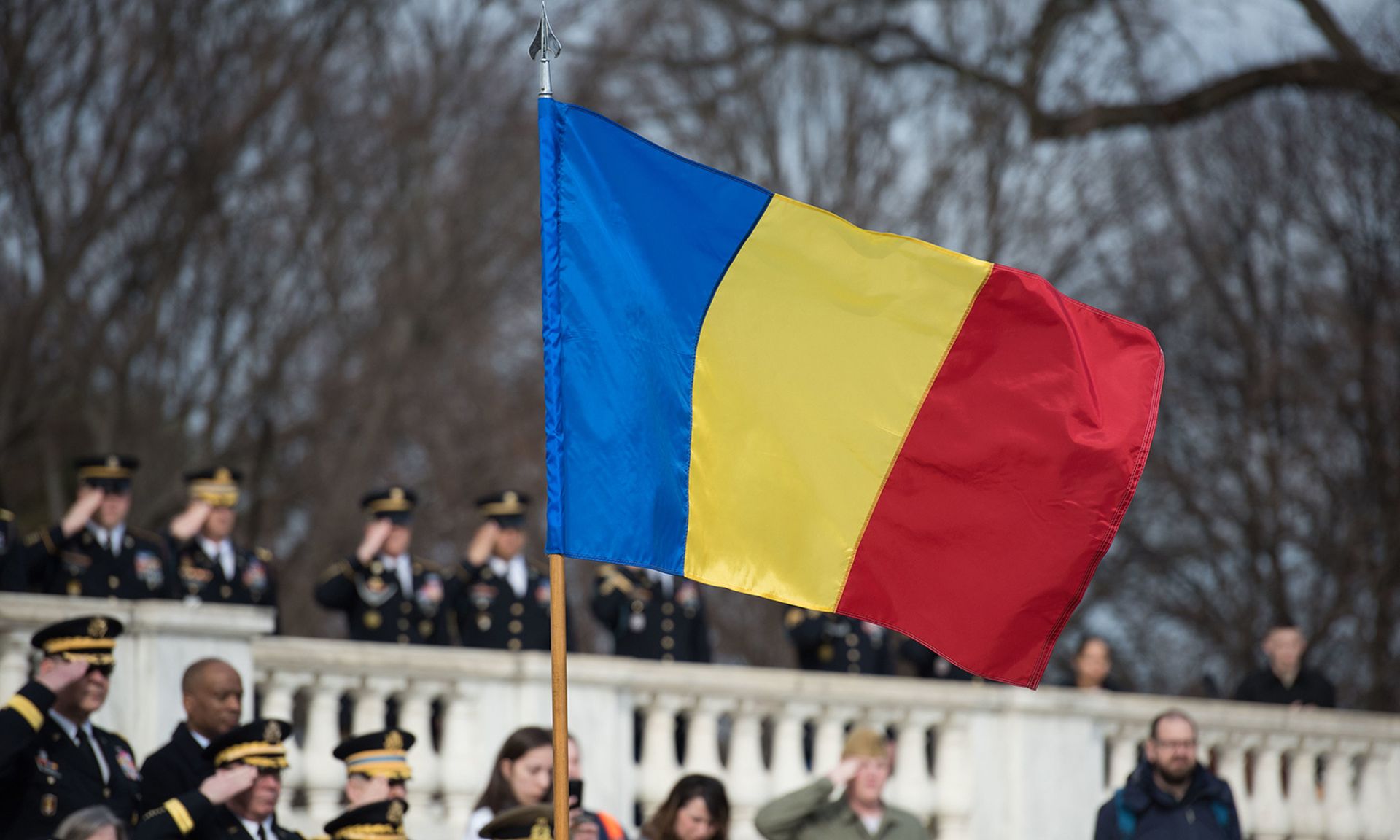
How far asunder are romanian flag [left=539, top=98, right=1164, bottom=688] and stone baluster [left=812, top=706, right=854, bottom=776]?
4.80 metres

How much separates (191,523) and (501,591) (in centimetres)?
180

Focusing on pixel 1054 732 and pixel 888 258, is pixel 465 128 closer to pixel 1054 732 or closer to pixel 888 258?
pixel 1054 732

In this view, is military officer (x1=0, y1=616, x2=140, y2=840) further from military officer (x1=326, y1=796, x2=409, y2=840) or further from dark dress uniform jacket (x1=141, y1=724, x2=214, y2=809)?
military officer (x1=326, y1=796, x2=409, y2=840)

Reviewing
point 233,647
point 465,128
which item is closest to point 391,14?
point 465,128

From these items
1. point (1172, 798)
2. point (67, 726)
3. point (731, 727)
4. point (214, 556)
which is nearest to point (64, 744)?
point (67, 726)

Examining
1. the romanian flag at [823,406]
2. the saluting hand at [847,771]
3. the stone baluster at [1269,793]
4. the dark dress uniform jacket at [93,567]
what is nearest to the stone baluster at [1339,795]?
the stone baluster at [1269,793]

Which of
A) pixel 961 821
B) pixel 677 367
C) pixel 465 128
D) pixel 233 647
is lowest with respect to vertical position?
A: pixel 961 821

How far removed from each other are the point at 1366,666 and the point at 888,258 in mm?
16147

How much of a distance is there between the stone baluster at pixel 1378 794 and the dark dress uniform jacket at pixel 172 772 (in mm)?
8056

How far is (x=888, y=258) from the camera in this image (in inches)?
300

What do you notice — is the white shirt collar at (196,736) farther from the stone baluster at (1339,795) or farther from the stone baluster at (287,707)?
the stone baluster at (1339,795)

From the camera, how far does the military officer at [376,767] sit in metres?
8.82

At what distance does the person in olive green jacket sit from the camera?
1033cm

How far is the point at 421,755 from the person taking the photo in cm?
1112
